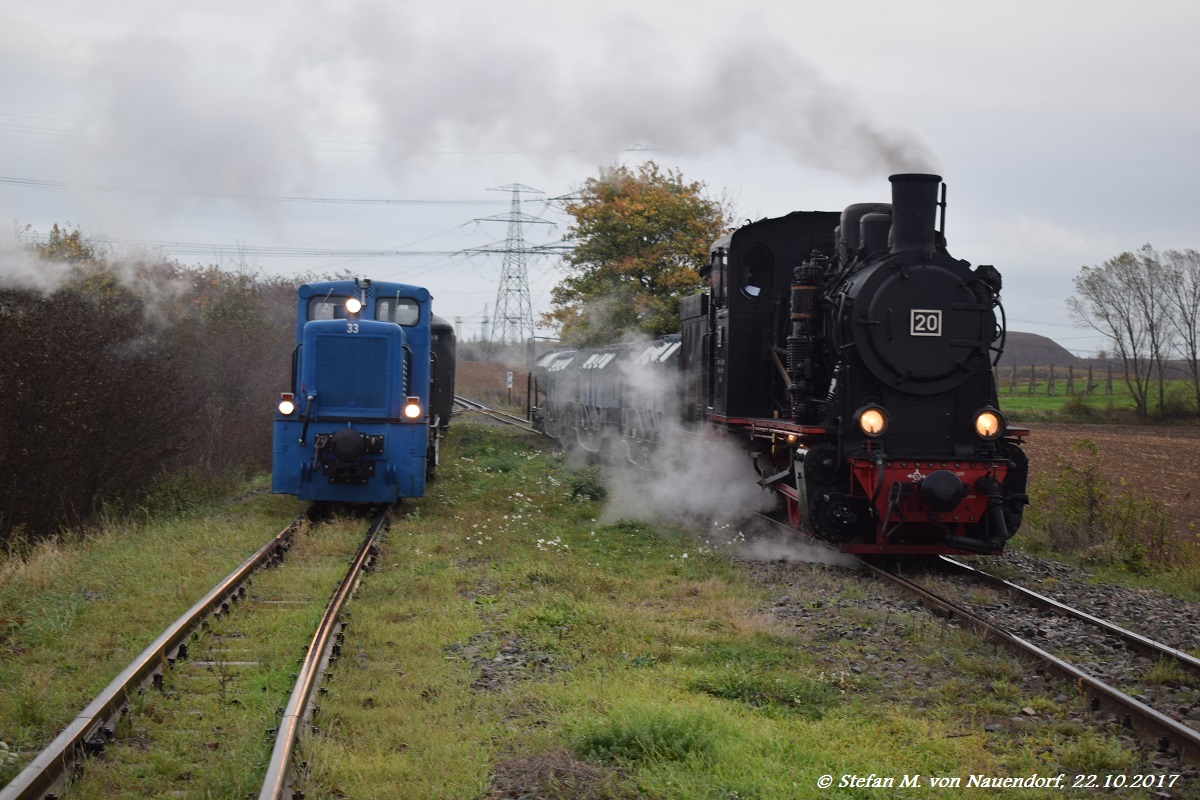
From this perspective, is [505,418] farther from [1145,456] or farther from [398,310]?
[398,310]

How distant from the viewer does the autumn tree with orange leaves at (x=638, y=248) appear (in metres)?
27.7

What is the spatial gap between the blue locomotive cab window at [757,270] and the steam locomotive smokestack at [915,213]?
7.41 ft

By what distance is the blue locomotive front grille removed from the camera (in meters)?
12.5

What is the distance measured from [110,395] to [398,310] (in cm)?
383

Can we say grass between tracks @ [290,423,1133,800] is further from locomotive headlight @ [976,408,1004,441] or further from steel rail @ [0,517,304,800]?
locomotive headlight @ [976,408,1004,441]

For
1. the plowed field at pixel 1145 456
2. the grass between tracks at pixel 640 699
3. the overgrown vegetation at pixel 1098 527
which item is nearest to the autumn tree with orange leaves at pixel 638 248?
the plowed field at pixel 1145 456

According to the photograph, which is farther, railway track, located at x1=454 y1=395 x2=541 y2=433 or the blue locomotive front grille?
railway track, located at x1=454 y1=395 x2=541 y2=433

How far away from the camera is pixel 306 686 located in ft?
17.9

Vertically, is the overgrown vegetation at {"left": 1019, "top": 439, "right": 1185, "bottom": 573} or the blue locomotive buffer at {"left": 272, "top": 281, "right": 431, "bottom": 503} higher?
the blue locomotive buffer at {"left": 272, "top": 281, "right": 431, "bottom": 503}

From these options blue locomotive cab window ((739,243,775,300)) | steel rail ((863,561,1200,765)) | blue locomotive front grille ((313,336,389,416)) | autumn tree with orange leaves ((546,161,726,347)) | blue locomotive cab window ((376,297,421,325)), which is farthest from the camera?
autumn tree with orange leaves ((546,161,726,347))

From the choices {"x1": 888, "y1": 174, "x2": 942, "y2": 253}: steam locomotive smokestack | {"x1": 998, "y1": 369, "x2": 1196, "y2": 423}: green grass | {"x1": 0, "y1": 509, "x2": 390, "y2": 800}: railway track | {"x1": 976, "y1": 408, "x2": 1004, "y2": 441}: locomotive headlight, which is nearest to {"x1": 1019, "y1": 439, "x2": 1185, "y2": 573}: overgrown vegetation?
{"x1": 976, "y1": 408, "x2": 1004, "y2": 441}: locomotive headlight

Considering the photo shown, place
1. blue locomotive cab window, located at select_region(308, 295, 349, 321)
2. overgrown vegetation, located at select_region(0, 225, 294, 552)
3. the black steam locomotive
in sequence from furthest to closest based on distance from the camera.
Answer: blue locomotive cab window, located at select_region(308, 295, 349, 321)
overgrown vegetation, located at select_region(0, 225, 294, 552)
the black steam locomotive

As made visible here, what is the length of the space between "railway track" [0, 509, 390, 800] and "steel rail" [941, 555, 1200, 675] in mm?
5259

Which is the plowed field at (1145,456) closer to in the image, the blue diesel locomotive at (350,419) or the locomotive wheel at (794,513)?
the locomotive wheel at (794,513)
